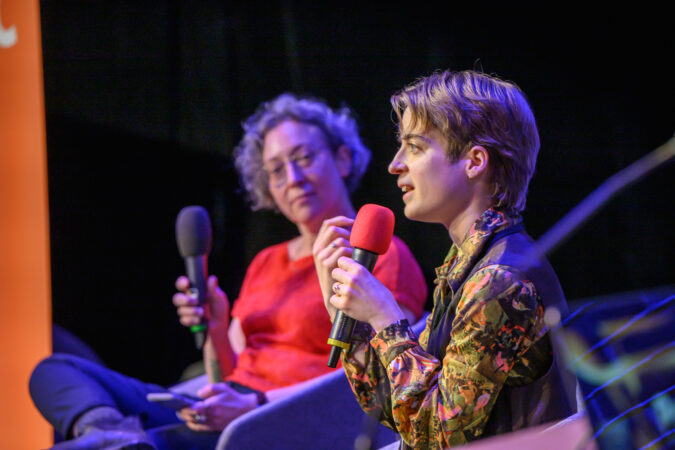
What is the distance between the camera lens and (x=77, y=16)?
2521 millimetres

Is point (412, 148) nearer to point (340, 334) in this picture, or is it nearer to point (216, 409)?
point (340, 334)

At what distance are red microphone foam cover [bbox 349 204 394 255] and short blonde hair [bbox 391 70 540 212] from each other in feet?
0.57

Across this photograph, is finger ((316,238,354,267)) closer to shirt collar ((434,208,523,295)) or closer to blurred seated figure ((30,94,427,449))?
shirt collar ((434,208,523,295))

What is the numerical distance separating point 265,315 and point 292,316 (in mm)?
113

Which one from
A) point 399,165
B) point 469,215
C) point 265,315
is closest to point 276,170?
point 265,315

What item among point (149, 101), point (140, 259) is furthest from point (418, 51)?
point (140, 259)

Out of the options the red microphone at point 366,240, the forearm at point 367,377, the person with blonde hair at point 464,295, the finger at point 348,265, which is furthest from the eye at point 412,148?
the forearm at point 367,377

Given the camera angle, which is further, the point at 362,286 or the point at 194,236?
the point at 194,236

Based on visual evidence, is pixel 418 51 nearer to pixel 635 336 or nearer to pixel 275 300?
pixel 275 300

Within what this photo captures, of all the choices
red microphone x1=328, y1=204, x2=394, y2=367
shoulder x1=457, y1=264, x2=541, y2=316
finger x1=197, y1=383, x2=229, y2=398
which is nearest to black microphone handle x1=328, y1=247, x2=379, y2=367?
red microphone x1=328, y1=204, x2=394, y2=367

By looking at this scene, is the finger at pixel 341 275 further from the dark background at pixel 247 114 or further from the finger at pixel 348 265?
the dark background at pixel 247 114

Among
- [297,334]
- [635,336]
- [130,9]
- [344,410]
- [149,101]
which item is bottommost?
[344,410]

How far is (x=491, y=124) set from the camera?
3.89 feet

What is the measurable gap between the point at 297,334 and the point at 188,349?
0.74 metres
